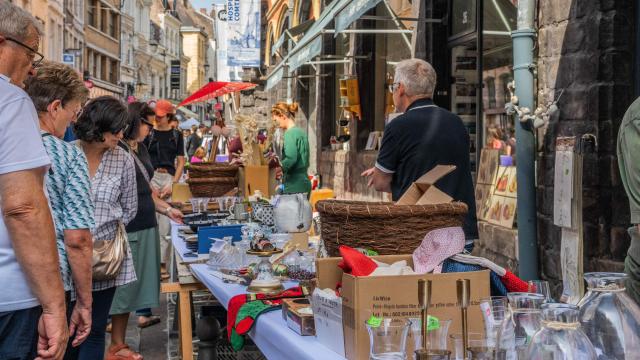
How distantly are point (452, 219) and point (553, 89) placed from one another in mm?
3049

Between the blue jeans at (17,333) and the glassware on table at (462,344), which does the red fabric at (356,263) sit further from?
the blue jeans at (17,333)

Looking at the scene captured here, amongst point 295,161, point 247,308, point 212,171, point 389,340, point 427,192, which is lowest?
point 247,308

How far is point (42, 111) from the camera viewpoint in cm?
341

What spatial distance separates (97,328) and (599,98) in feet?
10.7

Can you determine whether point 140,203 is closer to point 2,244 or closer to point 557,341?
point 2,244

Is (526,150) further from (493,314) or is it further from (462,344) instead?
(462,344)

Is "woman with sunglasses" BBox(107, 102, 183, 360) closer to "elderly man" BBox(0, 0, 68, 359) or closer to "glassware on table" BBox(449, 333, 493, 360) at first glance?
"elderly man" BBox(0, 0, 68, 359)

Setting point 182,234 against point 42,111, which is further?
point 182,234

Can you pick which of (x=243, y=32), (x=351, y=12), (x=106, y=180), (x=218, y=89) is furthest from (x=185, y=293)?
(x=243, y=32)

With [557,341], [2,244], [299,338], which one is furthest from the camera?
[299,338]

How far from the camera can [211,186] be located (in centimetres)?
720

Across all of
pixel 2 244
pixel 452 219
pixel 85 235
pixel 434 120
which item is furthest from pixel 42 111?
pixel 434 120

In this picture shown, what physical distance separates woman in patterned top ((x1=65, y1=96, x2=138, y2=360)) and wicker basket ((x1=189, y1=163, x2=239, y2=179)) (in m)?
2.17

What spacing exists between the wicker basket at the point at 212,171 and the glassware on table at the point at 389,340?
5148 millimetres
